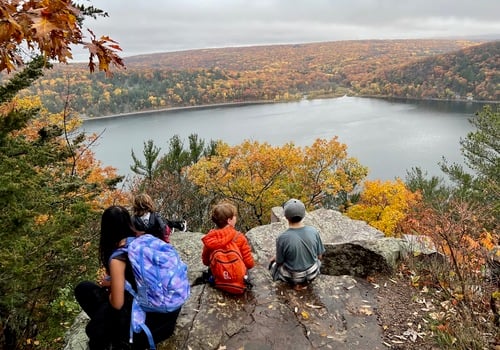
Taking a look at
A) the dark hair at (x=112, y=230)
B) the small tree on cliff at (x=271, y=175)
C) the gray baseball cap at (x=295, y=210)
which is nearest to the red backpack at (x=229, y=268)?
the gray baseball cap at (x=295, y=210)

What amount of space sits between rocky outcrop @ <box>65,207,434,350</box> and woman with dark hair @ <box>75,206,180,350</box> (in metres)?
0.37

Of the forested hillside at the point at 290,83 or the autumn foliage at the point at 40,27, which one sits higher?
the autumn foliage at the point at 40,27

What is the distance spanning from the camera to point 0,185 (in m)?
4.25

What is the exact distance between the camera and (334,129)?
66188 millimetres

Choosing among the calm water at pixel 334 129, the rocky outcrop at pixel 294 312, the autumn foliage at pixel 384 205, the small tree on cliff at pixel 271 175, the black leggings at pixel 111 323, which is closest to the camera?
the black leggings at pixel 111 323

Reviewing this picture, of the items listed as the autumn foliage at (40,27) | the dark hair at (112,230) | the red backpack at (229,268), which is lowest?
the red backpack at (229,268)

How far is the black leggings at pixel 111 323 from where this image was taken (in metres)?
2.74

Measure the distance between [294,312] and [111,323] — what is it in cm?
179

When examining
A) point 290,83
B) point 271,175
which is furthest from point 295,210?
point 290,83

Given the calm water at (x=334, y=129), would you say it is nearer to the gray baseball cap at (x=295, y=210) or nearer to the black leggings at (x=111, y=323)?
the gray baseball cap at (x=295, y=210)

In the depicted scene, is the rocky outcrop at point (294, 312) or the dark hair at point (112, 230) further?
the rocky outcrop at point (294, 312)

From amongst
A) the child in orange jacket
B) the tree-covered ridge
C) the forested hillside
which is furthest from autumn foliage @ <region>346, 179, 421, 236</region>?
the tree-covered ridge

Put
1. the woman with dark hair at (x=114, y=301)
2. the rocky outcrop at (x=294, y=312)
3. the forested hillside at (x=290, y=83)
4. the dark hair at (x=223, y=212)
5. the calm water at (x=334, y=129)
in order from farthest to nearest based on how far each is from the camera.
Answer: the forested hillside at (x=290, y=83)
the calm water at (x=334, y=129)
the dark hair at (x=223, y=212)
the rocky outcrop at (x=294, y=312)
the woman with dark hair at (x=114, y=301)

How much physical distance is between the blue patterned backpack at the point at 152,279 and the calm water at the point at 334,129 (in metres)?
41.0
